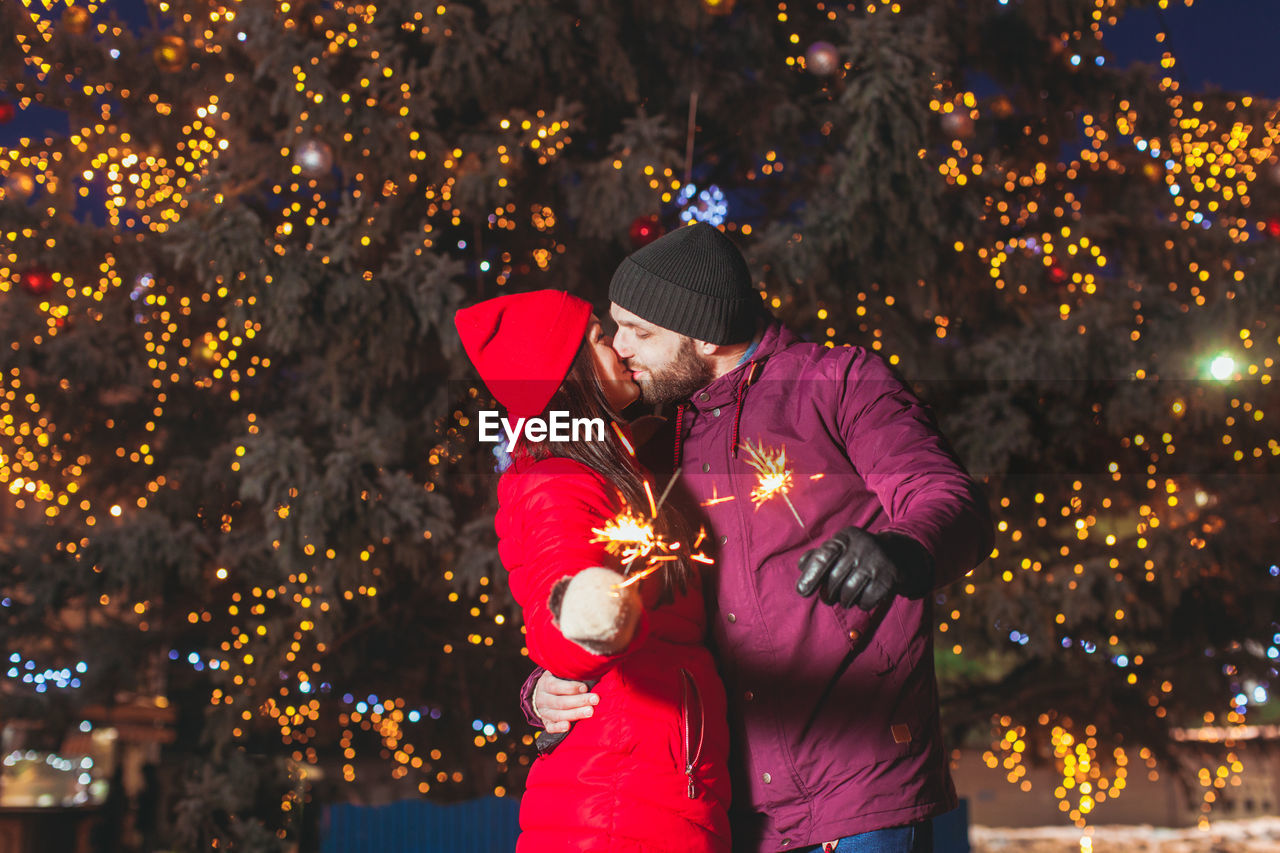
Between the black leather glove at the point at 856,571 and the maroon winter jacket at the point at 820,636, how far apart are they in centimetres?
41

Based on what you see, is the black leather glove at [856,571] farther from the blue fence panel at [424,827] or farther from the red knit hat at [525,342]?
the blue fence panel at [424,827]

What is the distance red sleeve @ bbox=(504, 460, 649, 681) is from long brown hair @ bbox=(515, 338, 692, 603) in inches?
2.1

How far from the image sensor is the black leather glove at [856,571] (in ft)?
4.63

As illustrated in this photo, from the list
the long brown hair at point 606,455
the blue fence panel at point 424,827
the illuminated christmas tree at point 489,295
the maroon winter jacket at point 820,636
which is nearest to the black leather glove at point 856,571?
the maroon winter jacket at point 820,636

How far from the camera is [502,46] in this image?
602 cm

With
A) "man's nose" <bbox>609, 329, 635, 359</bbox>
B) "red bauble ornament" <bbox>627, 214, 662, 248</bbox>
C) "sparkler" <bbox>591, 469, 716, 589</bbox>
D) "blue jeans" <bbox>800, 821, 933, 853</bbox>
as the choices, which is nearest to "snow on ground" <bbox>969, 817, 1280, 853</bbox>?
"red bauble ornament" <bbox>627, 214, 662, 248</bbox>

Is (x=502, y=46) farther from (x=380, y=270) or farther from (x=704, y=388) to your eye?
(x=704, y=388)

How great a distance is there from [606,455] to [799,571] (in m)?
0.44

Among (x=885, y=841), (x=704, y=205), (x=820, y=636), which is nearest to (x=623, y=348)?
(x=820, y=636)

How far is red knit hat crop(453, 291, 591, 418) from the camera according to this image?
2.10 m

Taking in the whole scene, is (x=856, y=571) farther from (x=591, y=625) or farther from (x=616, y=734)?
(x=616, y=734)


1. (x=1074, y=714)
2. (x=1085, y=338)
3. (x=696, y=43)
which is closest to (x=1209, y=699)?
(x=1074, y=714)

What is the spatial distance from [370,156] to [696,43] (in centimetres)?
223

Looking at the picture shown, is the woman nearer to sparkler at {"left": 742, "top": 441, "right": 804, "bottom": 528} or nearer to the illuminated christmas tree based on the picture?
sparkler at {"left": 742, "top": 441, "right": 804, "bottom": 528}
